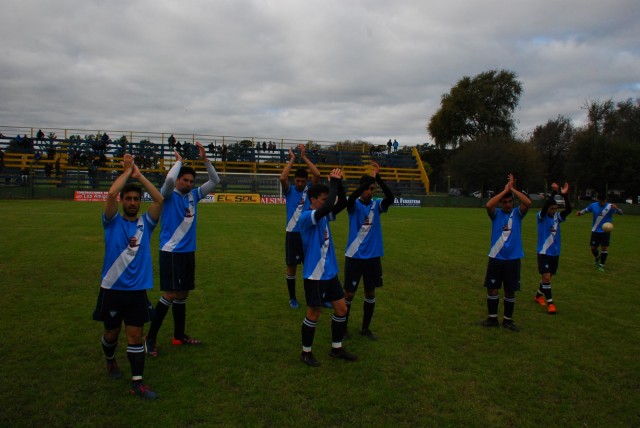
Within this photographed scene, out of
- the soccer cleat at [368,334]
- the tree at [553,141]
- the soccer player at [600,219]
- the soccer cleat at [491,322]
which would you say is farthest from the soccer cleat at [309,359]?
the tree at [553,141]

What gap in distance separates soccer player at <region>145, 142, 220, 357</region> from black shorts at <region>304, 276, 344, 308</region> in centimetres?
158

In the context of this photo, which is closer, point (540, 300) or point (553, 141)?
point (540, 300)

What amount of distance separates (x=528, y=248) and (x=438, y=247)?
3177 millimetres

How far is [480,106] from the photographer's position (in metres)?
63.5

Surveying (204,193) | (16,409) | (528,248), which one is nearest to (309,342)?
(204,193)

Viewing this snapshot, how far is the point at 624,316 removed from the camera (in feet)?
23.8

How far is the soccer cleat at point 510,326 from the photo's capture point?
642 centimetres

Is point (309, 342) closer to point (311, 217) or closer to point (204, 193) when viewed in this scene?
point (311, 217)

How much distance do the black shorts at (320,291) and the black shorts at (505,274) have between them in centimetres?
279

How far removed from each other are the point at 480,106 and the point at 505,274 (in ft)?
206

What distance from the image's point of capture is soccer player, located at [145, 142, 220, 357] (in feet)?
17.4

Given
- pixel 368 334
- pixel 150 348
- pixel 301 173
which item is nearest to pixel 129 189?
pixel 150 348

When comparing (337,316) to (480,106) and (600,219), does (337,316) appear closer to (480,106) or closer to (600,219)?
(600,219)

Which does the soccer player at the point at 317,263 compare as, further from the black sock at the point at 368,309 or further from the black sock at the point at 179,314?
the black sock at the point at 179,314
